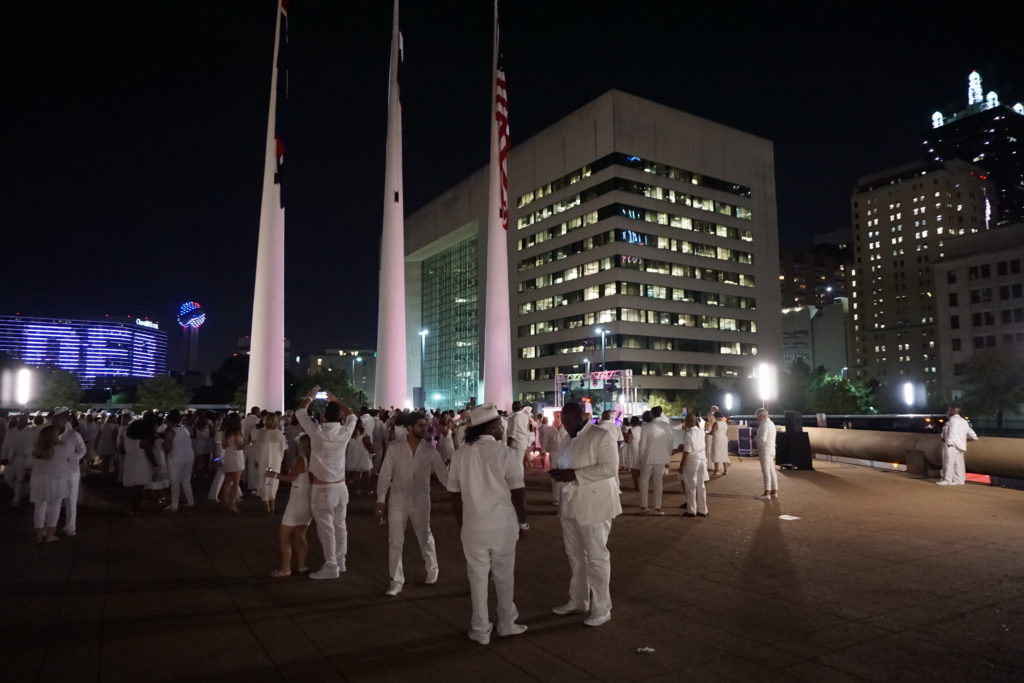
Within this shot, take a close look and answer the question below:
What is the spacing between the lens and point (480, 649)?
17.4ft

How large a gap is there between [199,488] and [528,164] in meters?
83.1

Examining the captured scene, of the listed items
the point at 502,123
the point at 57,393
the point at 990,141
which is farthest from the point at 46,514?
the point at 990,141

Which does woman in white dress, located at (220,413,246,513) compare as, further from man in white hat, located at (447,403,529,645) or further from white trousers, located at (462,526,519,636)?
white trousers, located at (462,526,519,636)

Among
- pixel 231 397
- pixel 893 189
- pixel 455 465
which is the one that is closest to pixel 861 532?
pixel 455 465

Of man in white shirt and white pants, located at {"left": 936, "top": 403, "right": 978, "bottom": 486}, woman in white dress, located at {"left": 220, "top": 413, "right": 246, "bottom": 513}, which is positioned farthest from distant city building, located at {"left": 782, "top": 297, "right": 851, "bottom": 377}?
woman in white dress, located at {"left": 220, "top": 413, "right": 246, "bottom": 513}

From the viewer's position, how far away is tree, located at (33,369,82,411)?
76875 mm

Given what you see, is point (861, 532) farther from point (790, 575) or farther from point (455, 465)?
point (455, 465)

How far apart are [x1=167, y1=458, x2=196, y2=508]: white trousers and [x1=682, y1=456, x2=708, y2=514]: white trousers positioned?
938cm

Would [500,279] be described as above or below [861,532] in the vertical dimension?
above

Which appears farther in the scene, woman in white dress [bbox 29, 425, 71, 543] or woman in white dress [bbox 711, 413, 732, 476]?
woman in white dress [bbox 711, 413, 732, 476]

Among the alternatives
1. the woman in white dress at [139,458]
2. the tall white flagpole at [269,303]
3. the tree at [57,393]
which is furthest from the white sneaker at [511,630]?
the tree at [57,393]

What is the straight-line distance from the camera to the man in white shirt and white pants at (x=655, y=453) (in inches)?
469

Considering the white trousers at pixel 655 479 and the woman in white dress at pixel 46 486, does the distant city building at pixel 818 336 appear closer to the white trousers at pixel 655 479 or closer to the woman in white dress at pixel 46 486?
the white trousers at pixel 655 479

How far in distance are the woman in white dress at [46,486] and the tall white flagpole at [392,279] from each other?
2417cm
